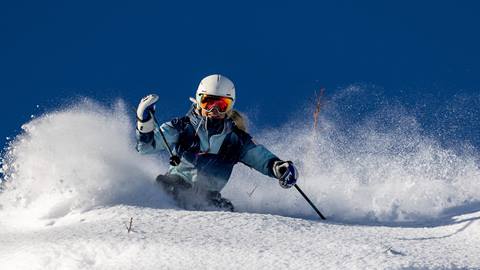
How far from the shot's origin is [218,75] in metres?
6.80

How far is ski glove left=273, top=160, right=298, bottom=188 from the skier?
1 cm

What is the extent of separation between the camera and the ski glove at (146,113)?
5.97 meters

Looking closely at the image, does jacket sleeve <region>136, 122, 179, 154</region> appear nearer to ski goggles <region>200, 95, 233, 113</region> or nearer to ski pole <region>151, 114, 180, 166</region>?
ski pole <region>151, 114, 180, 166</region>

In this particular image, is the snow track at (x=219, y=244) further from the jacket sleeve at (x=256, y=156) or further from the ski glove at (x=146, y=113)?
the jacket sleeve at (x=256, y=156)

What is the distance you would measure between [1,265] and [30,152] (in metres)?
2.35

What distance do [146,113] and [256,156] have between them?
54.7 inches

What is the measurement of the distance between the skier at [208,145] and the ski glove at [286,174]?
0.03 ft

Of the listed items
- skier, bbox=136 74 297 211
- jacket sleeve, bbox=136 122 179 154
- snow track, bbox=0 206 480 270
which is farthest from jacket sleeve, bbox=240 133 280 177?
snow track, bbox=0 206 480 270

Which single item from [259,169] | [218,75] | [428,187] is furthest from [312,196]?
[218,75]

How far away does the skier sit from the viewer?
6434 mm

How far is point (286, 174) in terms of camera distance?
6.21 m

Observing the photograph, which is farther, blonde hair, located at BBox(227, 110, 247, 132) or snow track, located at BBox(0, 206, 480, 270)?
blonde hair, located at BBox(227, 110, 247, 132)

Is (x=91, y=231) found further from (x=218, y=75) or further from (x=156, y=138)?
(x=218, y=75)

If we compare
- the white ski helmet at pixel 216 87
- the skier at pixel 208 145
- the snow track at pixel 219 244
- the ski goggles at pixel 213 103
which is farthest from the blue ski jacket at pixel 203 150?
the snow track at pixel 219 244
